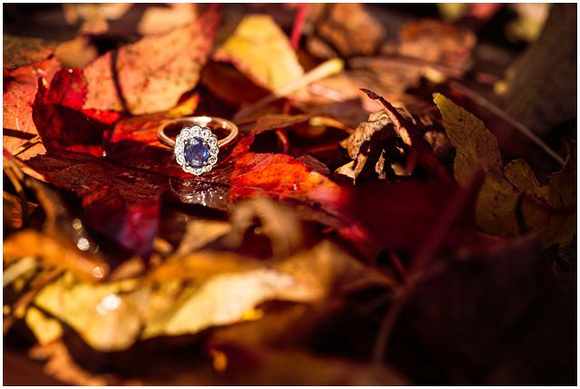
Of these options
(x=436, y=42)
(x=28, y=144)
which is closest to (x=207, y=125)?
(x=28, y=144)

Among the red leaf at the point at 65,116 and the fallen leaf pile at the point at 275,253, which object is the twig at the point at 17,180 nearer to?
the fallen leaf pile at the point at 275,253

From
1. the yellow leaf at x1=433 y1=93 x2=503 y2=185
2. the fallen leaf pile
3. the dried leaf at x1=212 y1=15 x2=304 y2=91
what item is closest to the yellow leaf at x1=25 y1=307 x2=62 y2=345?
the fallen leaf pile

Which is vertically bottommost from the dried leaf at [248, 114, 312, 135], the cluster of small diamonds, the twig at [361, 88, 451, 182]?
the cluster of small diamonds

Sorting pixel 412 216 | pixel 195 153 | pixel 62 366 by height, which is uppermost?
pixel 412 216

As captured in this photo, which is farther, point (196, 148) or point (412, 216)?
point (196, 148)

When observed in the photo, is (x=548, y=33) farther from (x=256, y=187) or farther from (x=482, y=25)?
(x=256, y=187)

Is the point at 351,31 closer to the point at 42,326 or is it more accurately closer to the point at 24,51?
the point at 24,51

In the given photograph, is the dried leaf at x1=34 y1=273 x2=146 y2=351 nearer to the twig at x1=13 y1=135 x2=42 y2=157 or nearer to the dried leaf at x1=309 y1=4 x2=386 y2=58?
the twig at x1=13 y1=135 x2=42 y2=157

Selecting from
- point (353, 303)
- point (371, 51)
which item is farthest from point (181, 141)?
Answer: point (371, 51)
